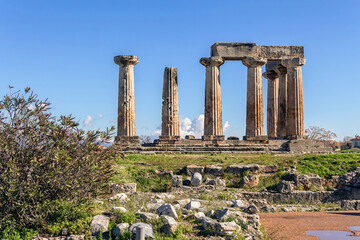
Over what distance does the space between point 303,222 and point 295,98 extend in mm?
24630

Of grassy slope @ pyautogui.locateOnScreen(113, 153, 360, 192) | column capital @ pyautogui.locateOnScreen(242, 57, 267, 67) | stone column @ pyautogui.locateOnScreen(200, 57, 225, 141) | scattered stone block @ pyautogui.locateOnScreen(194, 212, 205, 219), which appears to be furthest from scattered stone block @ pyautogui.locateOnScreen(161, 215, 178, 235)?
column capital @ pyautogui.locateOnScreen(242, 57, 267, 67)

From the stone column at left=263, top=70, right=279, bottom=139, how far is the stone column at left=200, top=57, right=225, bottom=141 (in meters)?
7.43

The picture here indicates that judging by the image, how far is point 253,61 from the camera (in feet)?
122

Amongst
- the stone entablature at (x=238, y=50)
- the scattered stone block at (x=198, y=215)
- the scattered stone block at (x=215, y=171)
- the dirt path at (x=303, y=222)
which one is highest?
the stone entablature at (x=238, y=50)

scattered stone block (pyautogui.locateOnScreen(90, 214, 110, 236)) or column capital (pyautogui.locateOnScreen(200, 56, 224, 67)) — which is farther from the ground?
column capital (pyautogui.locateOnScreen(200, 56, 224, 67))

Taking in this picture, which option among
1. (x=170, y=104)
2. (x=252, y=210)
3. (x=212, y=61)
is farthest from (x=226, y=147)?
(x=252, y=210)

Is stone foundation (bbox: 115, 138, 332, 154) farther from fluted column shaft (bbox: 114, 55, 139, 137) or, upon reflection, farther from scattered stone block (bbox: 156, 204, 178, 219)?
scattered stone block (bbox: 156, 204, 178, 219)

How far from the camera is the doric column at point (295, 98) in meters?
38.1

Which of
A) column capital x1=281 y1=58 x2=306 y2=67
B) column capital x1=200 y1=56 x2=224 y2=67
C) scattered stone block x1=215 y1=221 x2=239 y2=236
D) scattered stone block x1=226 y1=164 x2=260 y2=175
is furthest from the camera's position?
column capital x1=281 y1=58 x2=306 y2=67

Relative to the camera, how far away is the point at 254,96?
38125 millimetres

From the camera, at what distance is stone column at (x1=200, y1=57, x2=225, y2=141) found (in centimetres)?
3697

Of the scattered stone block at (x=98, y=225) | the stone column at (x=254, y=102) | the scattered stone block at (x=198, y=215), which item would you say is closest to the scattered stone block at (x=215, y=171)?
the scattered stone block at (x=198, y=215)

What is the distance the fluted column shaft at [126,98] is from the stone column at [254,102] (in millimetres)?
9639

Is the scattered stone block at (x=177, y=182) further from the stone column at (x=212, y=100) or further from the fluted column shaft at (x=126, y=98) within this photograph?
the stone column at (x=212, y=100)
